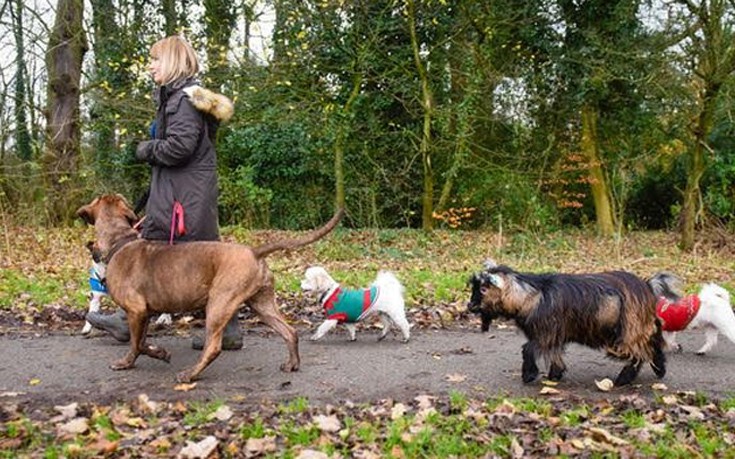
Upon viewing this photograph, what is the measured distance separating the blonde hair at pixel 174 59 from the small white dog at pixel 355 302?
2.24 m

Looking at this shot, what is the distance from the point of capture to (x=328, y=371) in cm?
579

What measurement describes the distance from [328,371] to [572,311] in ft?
6.60

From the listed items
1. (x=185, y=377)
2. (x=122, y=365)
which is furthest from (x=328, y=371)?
(x=122, y=365)

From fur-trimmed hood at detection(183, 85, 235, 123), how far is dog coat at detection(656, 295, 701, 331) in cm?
410

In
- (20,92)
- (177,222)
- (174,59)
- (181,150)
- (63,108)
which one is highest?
(20,92)

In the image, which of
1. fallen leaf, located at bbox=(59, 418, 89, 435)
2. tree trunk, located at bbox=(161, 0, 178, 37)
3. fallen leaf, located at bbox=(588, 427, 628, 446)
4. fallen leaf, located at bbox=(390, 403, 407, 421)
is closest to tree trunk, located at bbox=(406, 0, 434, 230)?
tree trunk, located at bbox=(161, 0, 178, 37)

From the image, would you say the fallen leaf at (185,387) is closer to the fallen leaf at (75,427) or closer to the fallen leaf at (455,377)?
the fallen leaf at (75,427)

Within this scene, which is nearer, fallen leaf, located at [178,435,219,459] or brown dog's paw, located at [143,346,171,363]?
fallen leaf, located at [178,435,219,459]

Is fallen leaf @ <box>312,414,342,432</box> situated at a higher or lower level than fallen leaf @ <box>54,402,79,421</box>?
lower

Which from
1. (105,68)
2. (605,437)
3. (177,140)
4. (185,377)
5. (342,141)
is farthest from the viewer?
(105,68)

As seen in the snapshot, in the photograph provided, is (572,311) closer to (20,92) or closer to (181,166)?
(181,166)

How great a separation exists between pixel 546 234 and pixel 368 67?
6.16 metres

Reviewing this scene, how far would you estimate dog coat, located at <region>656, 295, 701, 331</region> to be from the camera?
6.11 meters

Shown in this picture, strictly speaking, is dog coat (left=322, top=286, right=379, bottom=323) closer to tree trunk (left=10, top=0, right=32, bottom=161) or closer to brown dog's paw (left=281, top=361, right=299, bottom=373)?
brown dog's paw (left=281, top=361, right=299, bottom=373)
